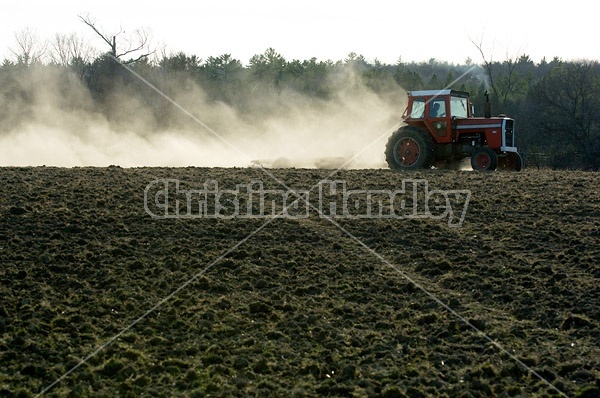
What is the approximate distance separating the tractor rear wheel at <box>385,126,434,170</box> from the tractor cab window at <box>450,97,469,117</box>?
3.46 ft

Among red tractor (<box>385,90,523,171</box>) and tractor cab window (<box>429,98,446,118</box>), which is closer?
red tractor (<box>385,90,523,171</box>)

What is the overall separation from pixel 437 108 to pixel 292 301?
476 inches

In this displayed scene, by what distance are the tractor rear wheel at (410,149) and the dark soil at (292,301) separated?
17.7 ft

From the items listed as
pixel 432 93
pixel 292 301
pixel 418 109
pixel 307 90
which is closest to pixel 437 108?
pixel 432 93

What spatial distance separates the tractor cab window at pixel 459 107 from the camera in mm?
20250

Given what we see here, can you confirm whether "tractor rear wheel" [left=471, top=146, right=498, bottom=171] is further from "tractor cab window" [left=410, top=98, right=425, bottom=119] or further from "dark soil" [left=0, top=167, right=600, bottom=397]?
"dark soil" [left=0, top=167, right=600, bottom=397]

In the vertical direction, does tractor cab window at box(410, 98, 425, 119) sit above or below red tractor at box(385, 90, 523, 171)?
above

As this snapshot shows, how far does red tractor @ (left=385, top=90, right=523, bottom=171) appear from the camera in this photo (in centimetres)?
1953

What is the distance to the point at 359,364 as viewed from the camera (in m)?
7.45

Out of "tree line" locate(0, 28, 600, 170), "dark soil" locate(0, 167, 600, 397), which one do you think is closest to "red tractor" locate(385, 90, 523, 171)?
"dark soil" locate(0, 167, 600, 397)

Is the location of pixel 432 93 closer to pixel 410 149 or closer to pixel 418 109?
pixel 418 109

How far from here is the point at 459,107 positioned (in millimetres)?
20531

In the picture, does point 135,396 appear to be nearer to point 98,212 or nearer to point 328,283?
point 328,283

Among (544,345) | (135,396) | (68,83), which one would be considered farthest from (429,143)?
(68,83)
